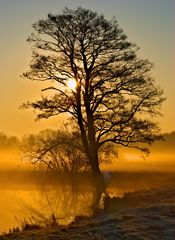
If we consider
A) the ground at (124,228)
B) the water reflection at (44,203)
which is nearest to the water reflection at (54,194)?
the water reflection at (44,203)

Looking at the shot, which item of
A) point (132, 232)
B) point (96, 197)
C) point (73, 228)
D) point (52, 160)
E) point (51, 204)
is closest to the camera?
point (132, 232)

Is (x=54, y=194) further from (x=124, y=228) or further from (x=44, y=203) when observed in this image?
(x=124, y=228)

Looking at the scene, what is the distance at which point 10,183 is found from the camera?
5244 centimetres

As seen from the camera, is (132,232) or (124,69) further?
(124,69)

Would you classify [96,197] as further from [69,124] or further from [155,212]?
[155,212]

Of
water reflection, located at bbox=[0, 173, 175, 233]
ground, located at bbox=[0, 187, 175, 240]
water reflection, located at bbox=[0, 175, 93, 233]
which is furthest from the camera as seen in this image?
water reflection, located at bbox=[0, 173, 175, 233]

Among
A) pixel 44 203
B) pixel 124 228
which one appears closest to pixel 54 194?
pixel 44 203

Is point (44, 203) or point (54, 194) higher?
point (54, 194)

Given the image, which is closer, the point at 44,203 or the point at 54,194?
the point at 44,203

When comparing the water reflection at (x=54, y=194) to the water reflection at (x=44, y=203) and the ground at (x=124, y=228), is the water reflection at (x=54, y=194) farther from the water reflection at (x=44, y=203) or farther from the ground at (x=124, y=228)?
the ground at (x=124, y=228)

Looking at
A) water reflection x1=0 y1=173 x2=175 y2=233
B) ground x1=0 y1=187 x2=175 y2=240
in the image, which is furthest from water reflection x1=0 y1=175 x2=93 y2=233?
ground x1=0 y1=187 x2=175 y2=240

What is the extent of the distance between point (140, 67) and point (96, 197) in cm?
775

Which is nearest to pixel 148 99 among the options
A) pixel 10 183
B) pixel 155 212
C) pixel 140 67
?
pixel 140 67

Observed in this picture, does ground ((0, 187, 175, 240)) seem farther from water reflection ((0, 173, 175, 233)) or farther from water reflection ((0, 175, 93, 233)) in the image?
water reflection ((0, 173, 175, 233))
